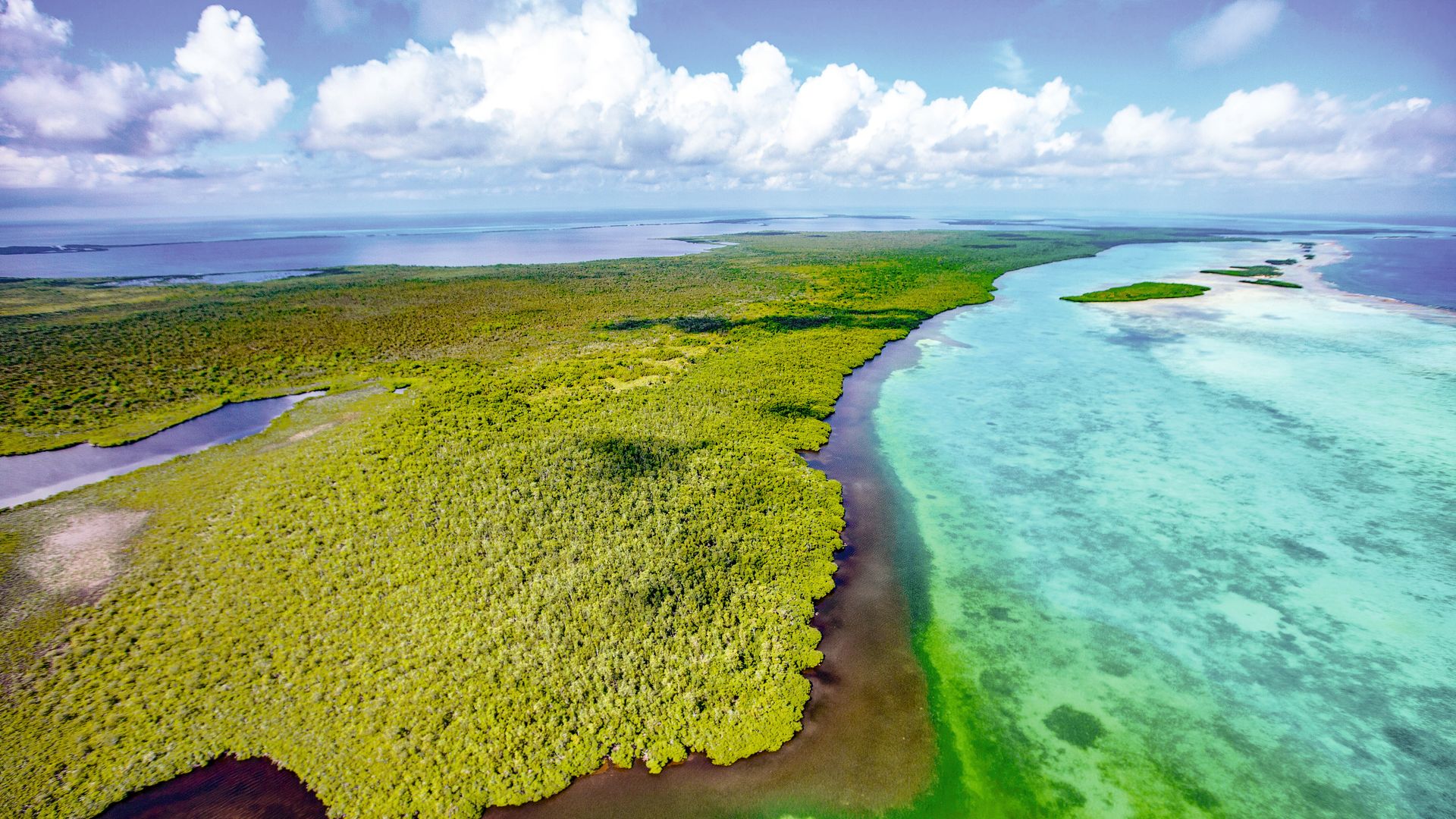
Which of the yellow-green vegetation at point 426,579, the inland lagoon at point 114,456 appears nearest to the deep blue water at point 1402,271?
the yellow-green vegetation at point 426,579

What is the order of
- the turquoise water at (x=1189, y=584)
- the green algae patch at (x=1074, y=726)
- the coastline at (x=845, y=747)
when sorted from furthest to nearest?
the green algae patch at (x=1074, y=726), the turquoise water at (x=1189, y=584), the coastline at (x=845, y=747)

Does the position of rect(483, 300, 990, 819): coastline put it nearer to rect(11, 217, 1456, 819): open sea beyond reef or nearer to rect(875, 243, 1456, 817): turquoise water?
rect(11, 217, 1456, 819): open sea beyond reef

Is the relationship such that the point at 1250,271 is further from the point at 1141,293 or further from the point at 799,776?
the point at 799,776

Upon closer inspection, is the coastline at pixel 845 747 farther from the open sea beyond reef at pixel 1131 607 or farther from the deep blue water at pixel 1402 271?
the deep blue water at pixel 1402 271

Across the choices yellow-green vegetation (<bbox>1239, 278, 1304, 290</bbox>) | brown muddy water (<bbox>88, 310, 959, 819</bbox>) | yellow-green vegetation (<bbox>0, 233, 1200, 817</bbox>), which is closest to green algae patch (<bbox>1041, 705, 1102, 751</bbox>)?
brown muddy water (<bbox>88, 310, 959, 819</bbox>)

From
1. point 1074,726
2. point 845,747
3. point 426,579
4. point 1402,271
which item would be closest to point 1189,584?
point 1074,726
